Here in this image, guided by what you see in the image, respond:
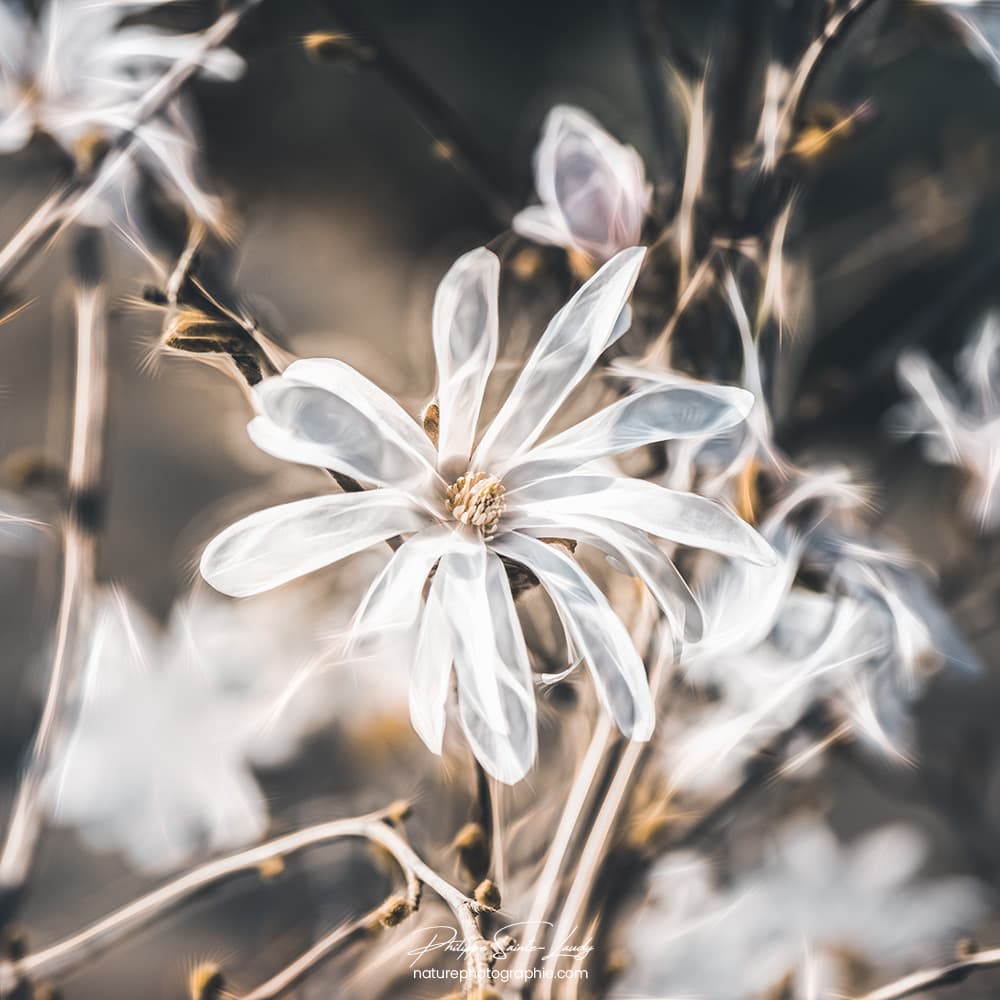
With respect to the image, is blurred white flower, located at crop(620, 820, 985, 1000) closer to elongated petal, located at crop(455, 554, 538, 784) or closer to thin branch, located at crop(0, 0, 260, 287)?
elongated petal, located at crop(455, 554, 538, 784)

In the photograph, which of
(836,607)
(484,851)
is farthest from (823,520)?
(484,851)

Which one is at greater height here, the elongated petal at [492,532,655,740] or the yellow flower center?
the yellow flower center

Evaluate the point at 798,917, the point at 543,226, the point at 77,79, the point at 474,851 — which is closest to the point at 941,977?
the point at 798,917

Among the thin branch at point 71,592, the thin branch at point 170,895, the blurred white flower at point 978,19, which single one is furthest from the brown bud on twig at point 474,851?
the blurred white flower at point 978,19

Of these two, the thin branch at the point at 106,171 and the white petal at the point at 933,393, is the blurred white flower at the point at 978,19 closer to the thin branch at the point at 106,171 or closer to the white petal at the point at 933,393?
the white petal at the point at 933,393

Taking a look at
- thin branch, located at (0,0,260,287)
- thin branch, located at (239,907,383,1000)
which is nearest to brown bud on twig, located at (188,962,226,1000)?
thin branch, located at (239,907,383,1000)
